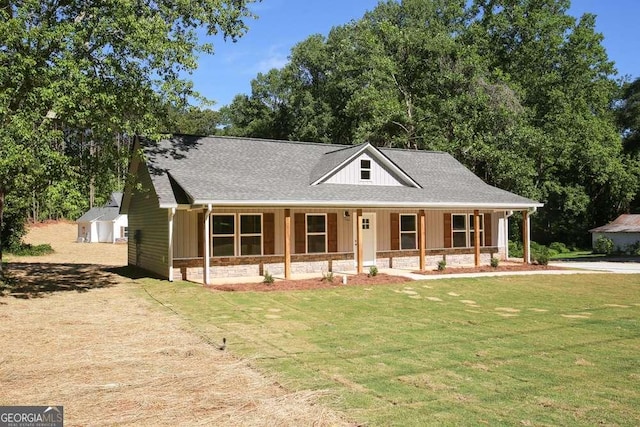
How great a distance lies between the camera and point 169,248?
16.4 m

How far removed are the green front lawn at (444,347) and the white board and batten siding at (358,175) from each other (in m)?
6.06

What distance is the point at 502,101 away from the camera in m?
31.9

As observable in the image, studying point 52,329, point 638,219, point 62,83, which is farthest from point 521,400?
point 638,219

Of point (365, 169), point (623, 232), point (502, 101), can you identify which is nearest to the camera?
point (365, 169)

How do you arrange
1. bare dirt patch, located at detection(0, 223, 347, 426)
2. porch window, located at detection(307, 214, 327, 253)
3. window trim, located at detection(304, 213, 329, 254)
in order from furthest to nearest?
porch window, located at detection(307, 214, 327, 253)
window trim, located at detection(304, 213, 329, 254)
bare dirt patch, located at detection(0, 223, 347, 426)

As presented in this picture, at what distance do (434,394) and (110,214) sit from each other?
159ft

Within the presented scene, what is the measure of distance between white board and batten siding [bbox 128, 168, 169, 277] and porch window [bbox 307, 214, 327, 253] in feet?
16.6

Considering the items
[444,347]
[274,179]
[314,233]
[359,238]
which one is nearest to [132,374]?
[444,347]

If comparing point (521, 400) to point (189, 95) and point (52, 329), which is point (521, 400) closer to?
point (52, 329)

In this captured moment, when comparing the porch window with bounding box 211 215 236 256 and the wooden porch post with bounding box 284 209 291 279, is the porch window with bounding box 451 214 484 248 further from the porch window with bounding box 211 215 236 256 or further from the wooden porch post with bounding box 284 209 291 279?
the porch window with bounding box 211 215 236 256

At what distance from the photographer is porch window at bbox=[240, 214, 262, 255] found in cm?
1767

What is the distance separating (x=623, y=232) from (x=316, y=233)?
24.4m

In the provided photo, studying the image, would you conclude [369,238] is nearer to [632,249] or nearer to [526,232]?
[526,232]

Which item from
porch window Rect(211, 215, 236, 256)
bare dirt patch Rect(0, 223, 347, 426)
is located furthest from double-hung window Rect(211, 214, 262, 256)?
bare dirt patch Rect(0, 223, 347, 426)
